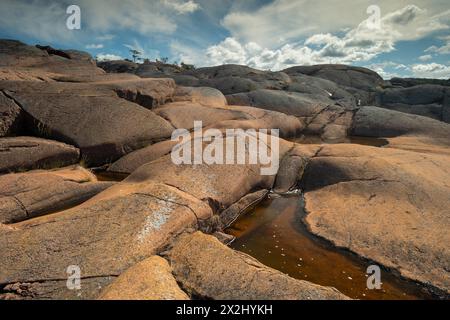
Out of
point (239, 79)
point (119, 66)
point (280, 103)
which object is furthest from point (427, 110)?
point (119, 66)

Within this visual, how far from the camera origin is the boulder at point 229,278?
143 inches

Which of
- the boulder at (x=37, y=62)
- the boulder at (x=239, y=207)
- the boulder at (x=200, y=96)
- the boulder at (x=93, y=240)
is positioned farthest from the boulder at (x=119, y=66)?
the boulder at (x=93, y=240)

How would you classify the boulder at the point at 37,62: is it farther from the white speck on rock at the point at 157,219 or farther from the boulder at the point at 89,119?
the white speck on rock at the point at 157,219

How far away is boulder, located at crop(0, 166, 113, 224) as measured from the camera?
18.1 feet

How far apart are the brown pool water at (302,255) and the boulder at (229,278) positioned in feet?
3.19

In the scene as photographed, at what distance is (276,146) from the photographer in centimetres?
Answer: 920

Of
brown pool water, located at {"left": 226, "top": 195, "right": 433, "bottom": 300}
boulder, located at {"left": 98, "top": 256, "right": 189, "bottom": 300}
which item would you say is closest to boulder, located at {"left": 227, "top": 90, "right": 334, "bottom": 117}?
brown pool water, located at {"left": 226, "top": 195, "right": 433, "bottom": 300}

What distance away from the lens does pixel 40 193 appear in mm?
5988

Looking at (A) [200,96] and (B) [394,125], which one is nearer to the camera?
(B) [394,125]

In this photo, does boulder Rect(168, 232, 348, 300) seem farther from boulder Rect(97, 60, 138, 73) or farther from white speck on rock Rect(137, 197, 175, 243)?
boulder Rect(97, 60, 138, 73)

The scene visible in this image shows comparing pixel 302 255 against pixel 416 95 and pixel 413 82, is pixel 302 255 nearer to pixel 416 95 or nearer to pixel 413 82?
pixel 416 95

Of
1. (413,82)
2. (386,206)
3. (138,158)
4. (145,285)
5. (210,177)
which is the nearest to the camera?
(145,285)

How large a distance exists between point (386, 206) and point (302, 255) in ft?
7.57
